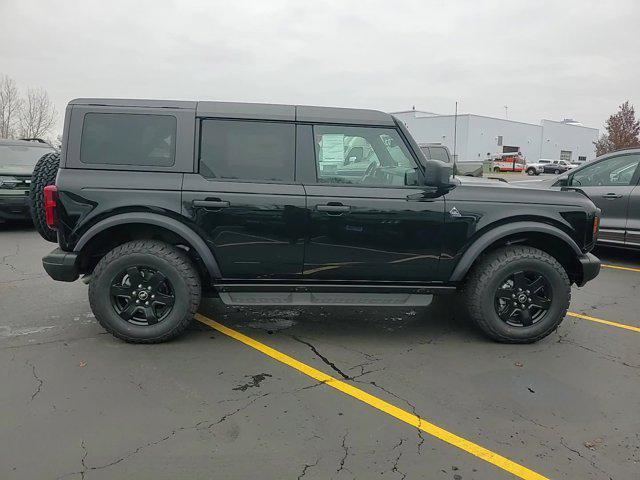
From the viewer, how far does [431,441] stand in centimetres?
283

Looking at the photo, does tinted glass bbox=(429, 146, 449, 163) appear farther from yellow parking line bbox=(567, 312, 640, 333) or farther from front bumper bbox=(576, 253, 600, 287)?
front bumper bbox=(576, 253, 600, 287)

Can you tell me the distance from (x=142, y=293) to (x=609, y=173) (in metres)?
6.82

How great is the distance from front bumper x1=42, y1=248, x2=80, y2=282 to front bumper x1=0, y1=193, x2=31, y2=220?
593cm

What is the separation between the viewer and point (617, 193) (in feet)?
23.5

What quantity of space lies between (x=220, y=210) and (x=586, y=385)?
2997mm

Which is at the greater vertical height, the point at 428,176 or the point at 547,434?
the point at 428,176

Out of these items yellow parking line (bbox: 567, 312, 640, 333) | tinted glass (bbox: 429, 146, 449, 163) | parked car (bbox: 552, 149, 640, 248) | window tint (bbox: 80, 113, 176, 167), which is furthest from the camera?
tinted glass (bbox: 429, 146, 449, 163)

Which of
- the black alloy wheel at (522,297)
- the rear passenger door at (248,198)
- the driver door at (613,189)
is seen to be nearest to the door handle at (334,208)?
the rear passenger door at (248,198)

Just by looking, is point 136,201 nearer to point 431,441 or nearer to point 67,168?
point 67,168

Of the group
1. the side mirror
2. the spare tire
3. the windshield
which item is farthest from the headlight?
the side mirror

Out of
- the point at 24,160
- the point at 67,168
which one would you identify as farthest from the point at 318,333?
the point at 24,160

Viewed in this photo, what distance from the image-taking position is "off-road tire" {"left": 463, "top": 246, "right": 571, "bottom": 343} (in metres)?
4.16

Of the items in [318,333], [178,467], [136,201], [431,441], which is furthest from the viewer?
[318,333]

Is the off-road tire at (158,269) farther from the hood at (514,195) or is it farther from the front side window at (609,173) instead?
the front side window at (609,173)
